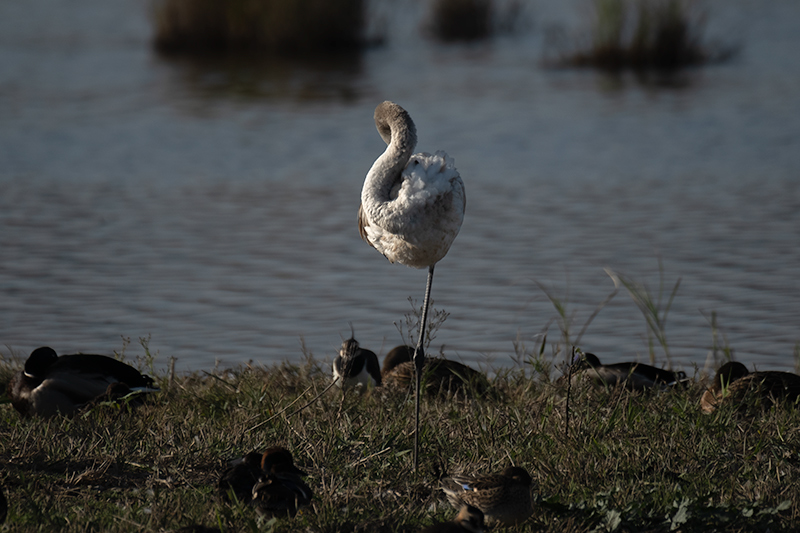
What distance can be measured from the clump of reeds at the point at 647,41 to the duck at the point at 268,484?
18324 millimetres

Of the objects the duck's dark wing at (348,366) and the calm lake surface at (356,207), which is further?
the calm lake surface at (356,207)

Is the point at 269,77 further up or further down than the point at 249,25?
further down

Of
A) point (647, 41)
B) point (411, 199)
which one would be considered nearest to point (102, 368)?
point (411, 199)

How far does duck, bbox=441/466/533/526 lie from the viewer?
3764 mm

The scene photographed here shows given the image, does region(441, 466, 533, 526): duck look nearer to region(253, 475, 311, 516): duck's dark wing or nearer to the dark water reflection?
region(253, 475, 311, 516): duck's dark wing

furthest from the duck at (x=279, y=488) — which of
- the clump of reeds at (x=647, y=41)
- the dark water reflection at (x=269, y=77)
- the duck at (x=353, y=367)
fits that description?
the clump of reeds at (x=647, y=41)

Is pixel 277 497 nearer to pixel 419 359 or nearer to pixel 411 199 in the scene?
pixel 419 359

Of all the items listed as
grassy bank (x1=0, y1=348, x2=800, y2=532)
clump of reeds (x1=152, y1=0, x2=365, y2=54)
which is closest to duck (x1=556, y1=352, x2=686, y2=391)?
grassy bank (x1=0, y1=348, x2=800, y2=532)

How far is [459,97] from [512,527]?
1399 cm

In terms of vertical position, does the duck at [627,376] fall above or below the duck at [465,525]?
below

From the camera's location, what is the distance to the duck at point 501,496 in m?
3.76

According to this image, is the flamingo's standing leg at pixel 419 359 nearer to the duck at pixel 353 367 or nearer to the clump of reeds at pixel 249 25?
the duck at pixel 353 367

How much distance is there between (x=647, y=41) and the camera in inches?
834

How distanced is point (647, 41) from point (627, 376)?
55.2ft
